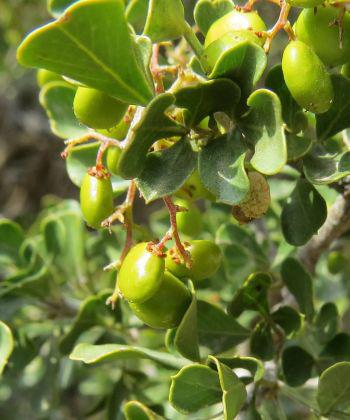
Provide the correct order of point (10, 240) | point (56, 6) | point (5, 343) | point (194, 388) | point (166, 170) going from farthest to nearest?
point (10, 240) < point (56, 6) < point (5, 343) < point (194, 388) < point (166, 170)

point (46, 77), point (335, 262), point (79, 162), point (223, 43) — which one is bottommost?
point (335, 262)

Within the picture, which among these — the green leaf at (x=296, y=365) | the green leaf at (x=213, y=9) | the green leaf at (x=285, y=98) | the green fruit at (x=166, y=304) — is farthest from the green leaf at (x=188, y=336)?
the green leaf at (x=213, y=9)

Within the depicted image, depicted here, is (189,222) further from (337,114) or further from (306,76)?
(306,76)

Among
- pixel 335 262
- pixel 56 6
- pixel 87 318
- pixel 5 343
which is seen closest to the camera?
pixel 5 343

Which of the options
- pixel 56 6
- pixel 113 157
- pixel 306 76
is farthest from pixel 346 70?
pixel 56 6

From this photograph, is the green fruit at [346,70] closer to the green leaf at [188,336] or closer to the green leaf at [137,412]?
the green leaf at [188,336]

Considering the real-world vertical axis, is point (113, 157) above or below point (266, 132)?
below
